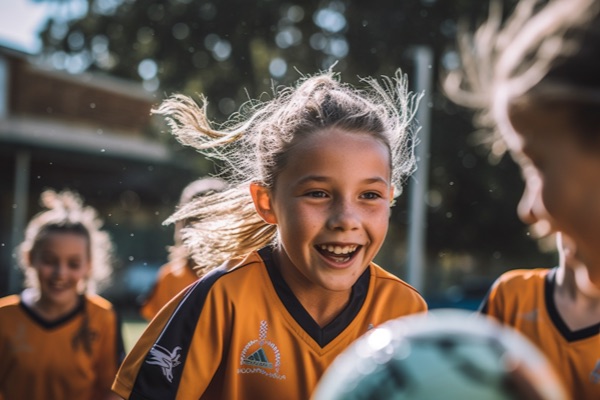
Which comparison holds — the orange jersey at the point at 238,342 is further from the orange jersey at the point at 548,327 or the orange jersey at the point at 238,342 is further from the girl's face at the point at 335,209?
the orange jersey at the point at 548,327

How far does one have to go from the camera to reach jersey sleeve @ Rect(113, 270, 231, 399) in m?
2.73

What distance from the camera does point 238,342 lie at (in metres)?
2.84

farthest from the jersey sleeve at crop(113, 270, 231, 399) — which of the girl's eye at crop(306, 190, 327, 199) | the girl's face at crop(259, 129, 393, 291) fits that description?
the girl's eye at crop(306, 190, 327, 199)

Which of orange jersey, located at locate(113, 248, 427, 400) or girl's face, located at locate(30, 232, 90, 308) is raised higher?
girl's face, located at locate(30, 232, 90, 308)

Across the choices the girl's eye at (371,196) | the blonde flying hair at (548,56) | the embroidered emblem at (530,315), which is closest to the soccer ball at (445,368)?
the blonde flying hair at (548,56)

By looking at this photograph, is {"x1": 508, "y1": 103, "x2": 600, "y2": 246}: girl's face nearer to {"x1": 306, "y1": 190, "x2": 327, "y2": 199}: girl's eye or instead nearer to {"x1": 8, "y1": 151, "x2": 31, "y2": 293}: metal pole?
{"x1": 306, "y1": 190, "x2": 327, "y2": 199}: girl's eye

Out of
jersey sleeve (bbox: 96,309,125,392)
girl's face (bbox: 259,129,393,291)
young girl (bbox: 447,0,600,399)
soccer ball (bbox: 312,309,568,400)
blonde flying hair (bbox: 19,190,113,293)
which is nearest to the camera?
soccer ball (bbox: 312,309,568,400)

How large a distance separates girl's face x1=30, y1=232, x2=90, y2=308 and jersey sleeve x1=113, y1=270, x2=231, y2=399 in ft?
7.99

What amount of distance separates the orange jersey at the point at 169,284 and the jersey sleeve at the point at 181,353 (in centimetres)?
320

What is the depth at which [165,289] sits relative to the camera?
6.35 meters

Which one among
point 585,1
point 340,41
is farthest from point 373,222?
point 340,41

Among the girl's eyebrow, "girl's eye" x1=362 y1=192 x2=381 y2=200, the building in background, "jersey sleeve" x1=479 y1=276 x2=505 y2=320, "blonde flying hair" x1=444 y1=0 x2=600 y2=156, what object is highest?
the building in background

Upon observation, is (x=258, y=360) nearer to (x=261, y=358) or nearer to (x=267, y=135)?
(x=261, y=358)

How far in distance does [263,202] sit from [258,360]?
0.67 m
